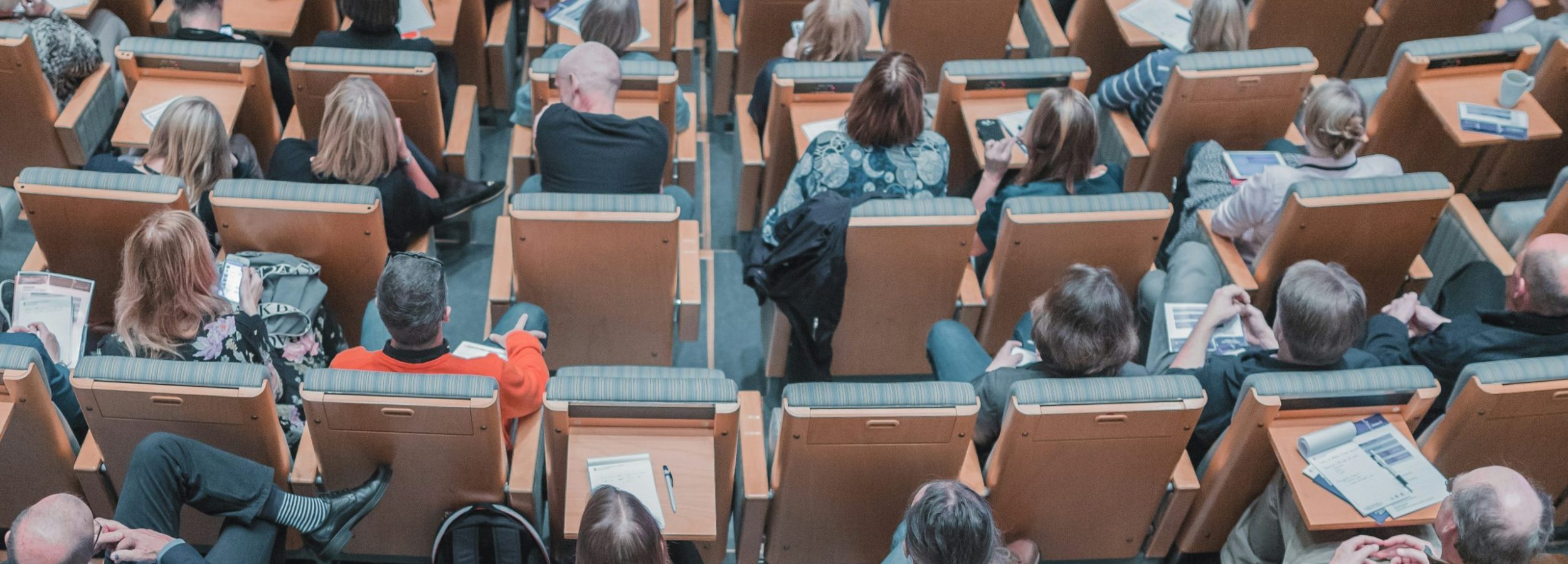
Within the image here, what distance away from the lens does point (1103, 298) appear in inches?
110

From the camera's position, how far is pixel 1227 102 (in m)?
3.82

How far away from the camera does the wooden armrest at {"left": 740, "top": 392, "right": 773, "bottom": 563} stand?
2.89 meters

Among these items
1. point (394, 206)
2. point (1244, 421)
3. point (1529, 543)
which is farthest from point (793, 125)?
point (1529, 543)

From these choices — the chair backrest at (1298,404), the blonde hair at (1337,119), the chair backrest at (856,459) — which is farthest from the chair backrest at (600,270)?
the blonde hair at (1337,119)

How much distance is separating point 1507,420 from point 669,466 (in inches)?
73.9

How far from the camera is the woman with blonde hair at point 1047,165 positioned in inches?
137

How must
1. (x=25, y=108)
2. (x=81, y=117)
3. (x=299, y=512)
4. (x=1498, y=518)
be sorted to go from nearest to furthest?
(x=1498, y=518), (x=299, y=512), (x=25, y=108), (x=81, y=117)

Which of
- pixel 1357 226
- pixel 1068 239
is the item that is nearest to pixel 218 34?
pixel 1068 239

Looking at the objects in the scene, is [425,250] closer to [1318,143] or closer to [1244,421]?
[1244,421]

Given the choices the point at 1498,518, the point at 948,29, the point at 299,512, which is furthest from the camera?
the point at 948,29

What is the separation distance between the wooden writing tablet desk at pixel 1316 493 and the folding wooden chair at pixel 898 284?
910mm

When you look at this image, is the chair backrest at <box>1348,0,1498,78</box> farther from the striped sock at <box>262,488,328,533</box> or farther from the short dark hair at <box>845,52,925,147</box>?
the striped sock at <box>262,488,328,533</box>

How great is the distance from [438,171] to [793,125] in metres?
1.15

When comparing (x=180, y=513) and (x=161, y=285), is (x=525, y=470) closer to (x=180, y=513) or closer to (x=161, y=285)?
(x=180, y=513)
